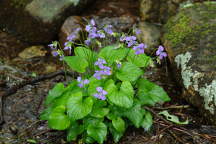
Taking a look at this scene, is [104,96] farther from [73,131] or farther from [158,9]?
[158,9]

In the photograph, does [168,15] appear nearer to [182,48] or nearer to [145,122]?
[182,48]

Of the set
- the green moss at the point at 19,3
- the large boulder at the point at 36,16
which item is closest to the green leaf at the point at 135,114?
the large boulder at the point at 36,16

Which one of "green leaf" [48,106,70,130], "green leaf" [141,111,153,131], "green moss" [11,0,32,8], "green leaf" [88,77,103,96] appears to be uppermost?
"green moss" [11,0,32,8]

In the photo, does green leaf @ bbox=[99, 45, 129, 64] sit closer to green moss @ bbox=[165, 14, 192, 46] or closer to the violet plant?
the violet plant

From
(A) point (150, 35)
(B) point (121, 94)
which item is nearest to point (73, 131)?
(B) point (121, 94)

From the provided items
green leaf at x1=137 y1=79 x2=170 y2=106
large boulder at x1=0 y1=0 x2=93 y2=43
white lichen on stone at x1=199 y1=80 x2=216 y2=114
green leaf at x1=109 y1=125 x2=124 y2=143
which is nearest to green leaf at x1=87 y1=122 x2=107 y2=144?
green leaf at x1=109 y1=125 x2=124 y2=143

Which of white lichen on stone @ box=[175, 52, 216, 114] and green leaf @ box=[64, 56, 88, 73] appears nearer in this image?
green leaf @ box=[64, 56, 88, 73]

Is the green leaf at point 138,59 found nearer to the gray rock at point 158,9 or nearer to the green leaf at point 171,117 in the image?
the green leaf at point 171,117

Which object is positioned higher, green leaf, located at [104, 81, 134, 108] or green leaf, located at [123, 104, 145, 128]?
green leaf, located at [104, 81, 134, 108]
